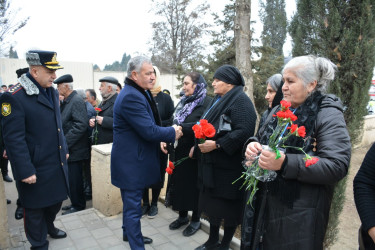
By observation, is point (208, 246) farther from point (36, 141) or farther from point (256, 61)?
point (256, 61)

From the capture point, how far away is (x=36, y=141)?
2.84 meters

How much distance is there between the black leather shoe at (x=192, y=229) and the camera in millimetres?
3531

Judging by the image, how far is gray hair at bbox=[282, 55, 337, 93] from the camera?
191 centimetres

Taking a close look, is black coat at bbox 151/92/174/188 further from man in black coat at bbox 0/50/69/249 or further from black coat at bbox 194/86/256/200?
man in black coat at bbox 0/50/69/249

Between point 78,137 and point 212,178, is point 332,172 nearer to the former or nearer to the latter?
point 212,178

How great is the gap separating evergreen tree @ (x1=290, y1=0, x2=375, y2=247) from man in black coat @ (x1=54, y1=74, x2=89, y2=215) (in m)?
3.41

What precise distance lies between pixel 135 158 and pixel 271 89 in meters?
1.80

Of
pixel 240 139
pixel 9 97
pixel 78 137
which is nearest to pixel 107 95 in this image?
pixel 78 137

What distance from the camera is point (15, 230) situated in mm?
3660

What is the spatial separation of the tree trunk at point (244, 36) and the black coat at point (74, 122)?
333cm

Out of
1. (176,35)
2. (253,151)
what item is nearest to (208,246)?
(253,151)

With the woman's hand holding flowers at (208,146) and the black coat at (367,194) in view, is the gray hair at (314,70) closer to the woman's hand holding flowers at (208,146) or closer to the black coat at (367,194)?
the black coat at (367,194)

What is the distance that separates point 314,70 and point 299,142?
20.6 inches

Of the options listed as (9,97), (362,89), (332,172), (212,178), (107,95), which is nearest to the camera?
(332,172)
